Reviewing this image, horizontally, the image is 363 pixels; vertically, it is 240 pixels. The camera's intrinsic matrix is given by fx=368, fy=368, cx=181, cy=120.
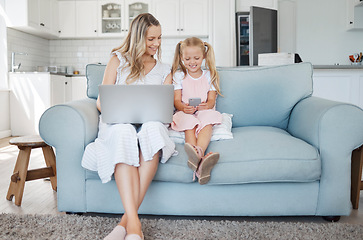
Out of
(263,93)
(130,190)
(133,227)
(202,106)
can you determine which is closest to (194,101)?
(202,106)

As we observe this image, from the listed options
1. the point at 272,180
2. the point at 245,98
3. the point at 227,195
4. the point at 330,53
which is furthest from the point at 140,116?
the point at 330,53

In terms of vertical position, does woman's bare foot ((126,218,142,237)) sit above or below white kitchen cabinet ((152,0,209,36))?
below

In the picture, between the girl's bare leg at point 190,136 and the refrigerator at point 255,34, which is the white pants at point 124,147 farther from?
the refrigerator at point 255,34

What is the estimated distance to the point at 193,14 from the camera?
19.6 feet

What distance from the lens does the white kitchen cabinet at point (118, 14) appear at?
6031 millimetres

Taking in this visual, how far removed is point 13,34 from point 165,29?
2275 millimetres

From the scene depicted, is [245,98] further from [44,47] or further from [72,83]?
[44,47]

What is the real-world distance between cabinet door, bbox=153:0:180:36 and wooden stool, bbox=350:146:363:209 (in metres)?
Result: 4.40

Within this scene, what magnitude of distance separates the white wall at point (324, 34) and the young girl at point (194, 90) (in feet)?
15.3

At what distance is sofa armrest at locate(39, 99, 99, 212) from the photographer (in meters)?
1.82

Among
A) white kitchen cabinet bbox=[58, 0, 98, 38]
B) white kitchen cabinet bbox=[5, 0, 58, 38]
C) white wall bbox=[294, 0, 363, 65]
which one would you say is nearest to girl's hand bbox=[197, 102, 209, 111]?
white kitchen cabinet bbox=[5, 0, 58, 38]

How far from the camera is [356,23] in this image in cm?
621

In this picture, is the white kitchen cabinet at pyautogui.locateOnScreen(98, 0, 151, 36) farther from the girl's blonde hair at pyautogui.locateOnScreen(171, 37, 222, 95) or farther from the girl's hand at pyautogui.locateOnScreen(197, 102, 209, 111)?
the girl's hand at pyautogui.locateOnScreen(197, 102, 209, 111)

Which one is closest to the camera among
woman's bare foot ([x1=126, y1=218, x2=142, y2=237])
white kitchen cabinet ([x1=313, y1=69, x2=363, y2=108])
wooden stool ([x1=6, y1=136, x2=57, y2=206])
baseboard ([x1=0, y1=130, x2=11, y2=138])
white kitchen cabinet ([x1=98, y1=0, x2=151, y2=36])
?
woman's bare foot ([x1=126, y1=218, x2=142, y2=237])
